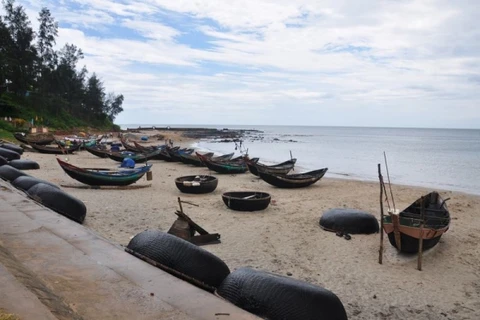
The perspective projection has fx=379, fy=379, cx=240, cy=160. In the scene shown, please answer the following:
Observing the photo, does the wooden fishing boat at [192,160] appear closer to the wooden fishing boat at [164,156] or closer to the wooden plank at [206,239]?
the wooden fishing boat at [164,156]

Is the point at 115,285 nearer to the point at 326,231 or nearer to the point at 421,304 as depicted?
the point at 421,304

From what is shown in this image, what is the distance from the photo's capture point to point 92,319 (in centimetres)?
301

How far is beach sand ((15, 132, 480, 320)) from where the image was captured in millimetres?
6480

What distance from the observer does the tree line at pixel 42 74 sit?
45.2 meters

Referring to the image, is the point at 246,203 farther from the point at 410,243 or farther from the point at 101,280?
the point at 101,280

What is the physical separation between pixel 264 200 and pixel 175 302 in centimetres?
891

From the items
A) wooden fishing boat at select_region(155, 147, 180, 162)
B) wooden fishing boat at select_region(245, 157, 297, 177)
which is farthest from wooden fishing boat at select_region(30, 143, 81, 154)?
wooden fishing boat at select_region(245, 157, 297, 177)

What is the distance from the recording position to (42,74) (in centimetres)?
5491

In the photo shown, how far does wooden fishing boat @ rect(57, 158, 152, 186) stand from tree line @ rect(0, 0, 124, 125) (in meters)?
33.7

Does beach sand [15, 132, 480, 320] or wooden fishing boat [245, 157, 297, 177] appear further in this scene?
wooden fishing boat [245, 157, 297, 177]

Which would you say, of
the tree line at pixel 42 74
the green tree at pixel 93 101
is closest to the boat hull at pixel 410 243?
the tree line at pixel 42 74

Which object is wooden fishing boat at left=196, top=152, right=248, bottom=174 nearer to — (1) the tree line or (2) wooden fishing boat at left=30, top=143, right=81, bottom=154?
(2) wooden fishing boat at left=30, top=143, right=81, bottom=154

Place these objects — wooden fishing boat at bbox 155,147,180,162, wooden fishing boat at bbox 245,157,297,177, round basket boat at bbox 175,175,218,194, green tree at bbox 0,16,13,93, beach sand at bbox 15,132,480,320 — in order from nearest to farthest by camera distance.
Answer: beach sand at bbox 15,132,480,320 → round basket boat at bbox 175,175,218,194 → wooden fishing boat at bbox 245,157,297,177 → wooden fishing boat at bbox 155,147,180,162 → green tree at bbox 0,16,13,93

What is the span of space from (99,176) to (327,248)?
9769mm
